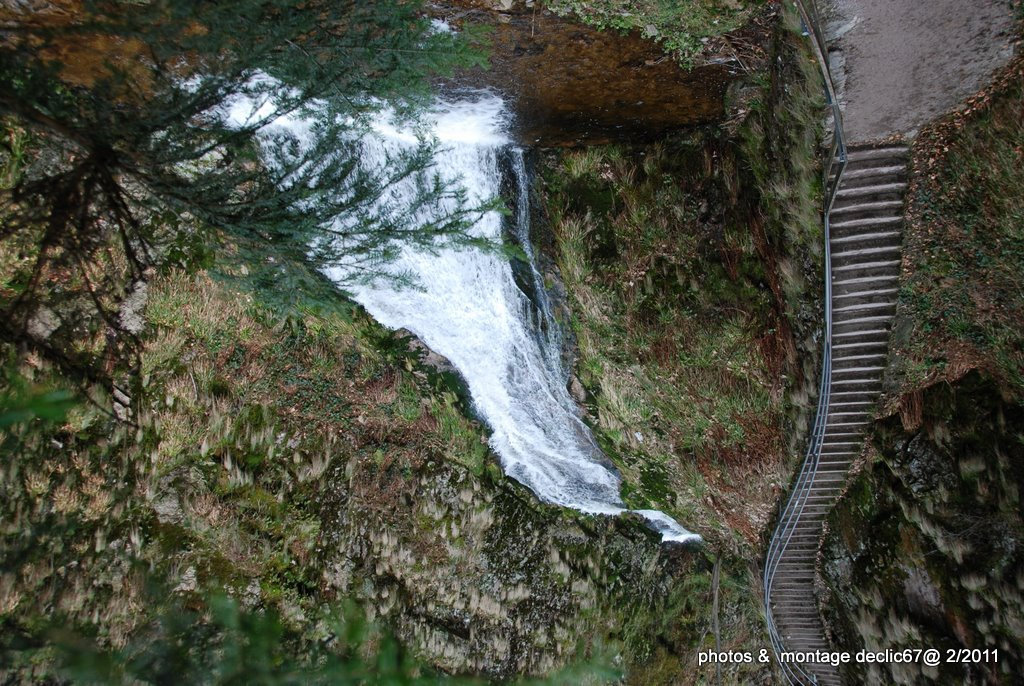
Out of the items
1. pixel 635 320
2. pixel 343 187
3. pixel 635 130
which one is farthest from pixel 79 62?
pixel 635 320

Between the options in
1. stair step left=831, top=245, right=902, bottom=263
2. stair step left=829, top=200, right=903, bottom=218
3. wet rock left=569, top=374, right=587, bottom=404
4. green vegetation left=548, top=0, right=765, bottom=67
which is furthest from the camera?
wet rock left=569, top=374, right=587, bottom=404

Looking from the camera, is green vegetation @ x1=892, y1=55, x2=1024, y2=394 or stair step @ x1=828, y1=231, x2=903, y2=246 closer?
green vegetation @ x1=892, y1=55, x2=1024, y2=394

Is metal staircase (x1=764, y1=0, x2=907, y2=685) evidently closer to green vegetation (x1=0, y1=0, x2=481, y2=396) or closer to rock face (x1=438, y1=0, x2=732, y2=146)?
rock face (x1=438, y1=0, x2=732, y2=146)

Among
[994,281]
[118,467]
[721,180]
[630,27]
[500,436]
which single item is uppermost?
[630,27]

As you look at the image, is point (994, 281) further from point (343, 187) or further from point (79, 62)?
point (79, 62)

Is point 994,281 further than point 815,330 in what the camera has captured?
No

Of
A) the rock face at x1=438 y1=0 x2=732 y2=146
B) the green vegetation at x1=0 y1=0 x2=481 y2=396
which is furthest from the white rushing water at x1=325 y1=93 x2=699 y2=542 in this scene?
the green vegetation at x1=0 y1=0 x2=481 y2=396

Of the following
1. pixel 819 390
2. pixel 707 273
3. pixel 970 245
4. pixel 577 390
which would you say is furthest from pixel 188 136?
pixel 970 245
